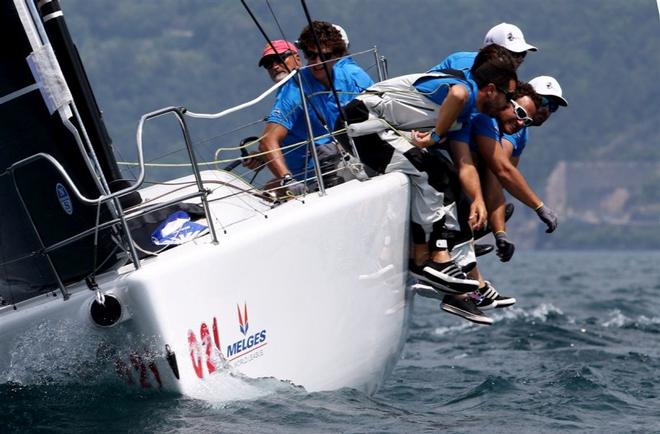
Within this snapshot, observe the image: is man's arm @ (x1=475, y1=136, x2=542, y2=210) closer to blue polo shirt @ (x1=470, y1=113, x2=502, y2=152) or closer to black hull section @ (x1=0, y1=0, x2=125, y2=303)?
blue polo shirt @ (x1=470, y1=113, x2=502, y2=152)

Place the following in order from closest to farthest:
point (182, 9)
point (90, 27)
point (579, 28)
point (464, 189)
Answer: point (464, 189) < point (90, 27) < point (182, 9) < point (579, 28)

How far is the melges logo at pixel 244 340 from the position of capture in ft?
16.0

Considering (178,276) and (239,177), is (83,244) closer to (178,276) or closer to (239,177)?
(178,276)

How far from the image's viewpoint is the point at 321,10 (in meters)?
79.1

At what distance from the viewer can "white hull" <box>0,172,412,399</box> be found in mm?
4668

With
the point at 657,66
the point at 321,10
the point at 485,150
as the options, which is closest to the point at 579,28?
the point at 657,66

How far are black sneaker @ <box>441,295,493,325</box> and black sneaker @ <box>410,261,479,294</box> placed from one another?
123mm

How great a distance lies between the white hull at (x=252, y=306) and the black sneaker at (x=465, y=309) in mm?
277

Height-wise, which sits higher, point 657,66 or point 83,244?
point 83,244

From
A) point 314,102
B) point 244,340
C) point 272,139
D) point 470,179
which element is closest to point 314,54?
point 314,102

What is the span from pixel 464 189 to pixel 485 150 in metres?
0.22

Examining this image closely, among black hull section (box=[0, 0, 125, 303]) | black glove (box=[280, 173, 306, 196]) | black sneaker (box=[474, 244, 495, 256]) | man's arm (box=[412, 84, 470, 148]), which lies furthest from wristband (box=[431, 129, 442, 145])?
black hull section (box=[0, 0, 125, 303])

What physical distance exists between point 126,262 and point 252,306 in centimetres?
50

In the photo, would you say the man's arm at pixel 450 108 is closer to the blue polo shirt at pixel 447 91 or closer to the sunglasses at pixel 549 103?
the blue polo shirt at pixel 447 91
